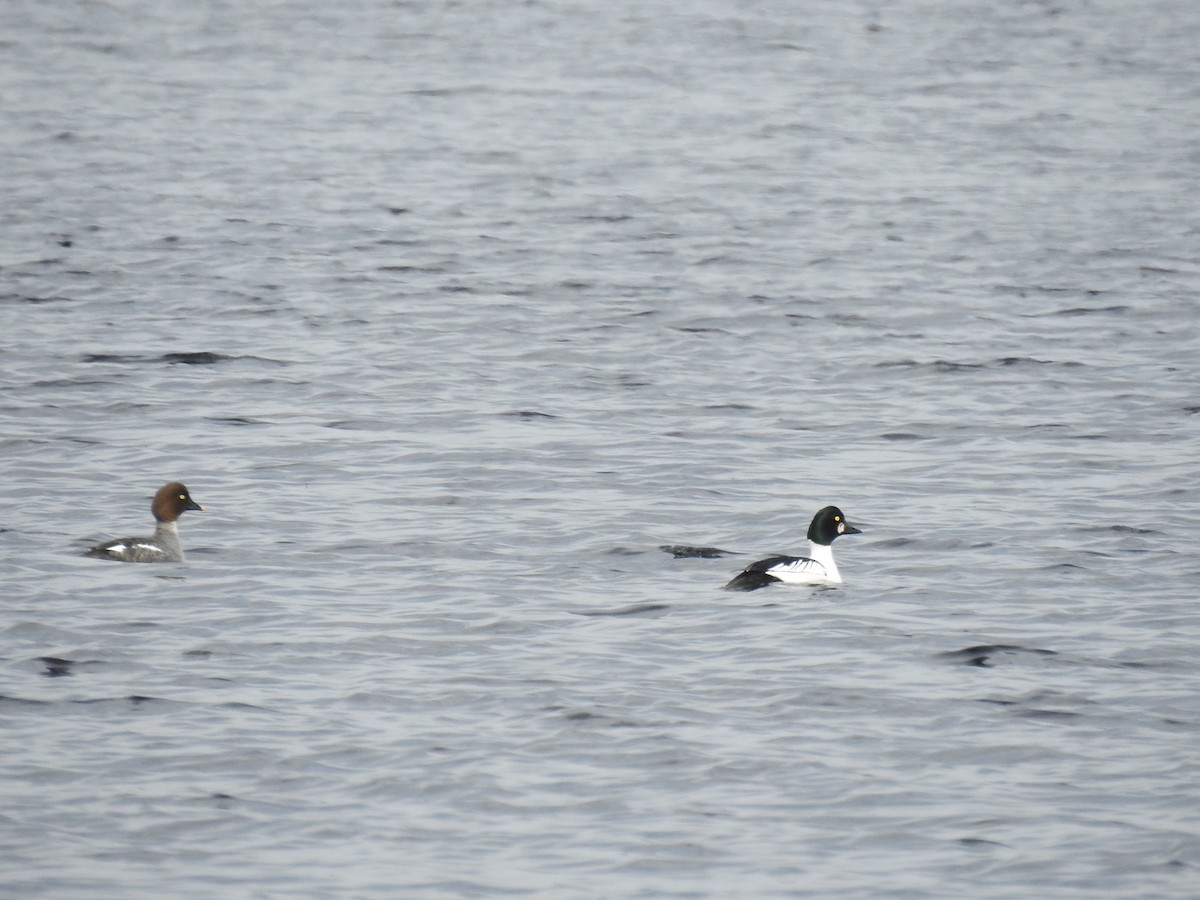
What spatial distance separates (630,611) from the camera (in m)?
14.3

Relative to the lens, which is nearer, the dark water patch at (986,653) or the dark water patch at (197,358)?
the dark water patch at (986,653)

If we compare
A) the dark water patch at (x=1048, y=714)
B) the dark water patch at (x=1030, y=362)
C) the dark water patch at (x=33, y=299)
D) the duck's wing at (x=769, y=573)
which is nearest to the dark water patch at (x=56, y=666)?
the duck's wing at (x=769, y=573)

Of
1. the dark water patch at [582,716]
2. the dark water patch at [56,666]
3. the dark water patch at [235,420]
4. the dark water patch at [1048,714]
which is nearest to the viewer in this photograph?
the dark water patch at [582,716]

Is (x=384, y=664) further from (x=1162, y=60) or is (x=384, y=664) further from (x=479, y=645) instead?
(x=1162, y=60)

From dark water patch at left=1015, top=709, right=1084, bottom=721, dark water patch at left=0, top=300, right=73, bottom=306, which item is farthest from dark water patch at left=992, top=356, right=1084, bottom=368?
dark water patch at left=0, top=300, right=73, bottom=306

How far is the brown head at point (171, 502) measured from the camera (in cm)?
1558

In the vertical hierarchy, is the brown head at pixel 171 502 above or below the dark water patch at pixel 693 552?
above

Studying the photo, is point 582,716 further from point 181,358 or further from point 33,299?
point 33,299

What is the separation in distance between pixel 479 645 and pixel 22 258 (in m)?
15.7

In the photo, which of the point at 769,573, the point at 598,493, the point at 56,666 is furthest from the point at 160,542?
the point at 769,573

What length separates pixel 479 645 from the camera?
44.4 feet

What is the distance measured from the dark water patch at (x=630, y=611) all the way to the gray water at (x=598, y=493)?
1.9 inches

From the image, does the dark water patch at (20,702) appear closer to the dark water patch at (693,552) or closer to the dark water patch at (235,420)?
the dark water patch at (693,552)

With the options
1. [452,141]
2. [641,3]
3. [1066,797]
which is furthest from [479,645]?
[641,3]
